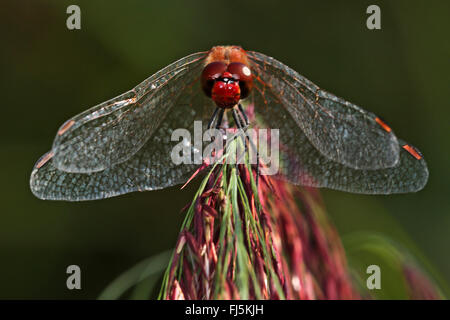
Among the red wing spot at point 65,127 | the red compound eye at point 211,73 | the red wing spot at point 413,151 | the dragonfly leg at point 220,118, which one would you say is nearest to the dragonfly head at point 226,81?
the red compound eye at point 211,73

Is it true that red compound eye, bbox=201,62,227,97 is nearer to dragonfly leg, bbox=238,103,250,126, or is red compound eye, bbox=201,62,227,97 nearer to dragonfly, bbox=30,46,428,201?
dragonfly, bbox=30,46,428,201

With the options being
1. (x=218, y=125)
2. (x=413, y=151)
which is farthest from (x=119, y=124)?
(x=413, y=151)

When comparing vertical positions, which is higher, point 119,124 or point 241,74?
point 241,74

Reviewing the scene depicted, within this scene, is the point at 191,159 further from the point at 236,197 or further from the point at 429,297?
the point at 429,297

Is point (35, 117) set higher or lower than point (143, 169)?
higher

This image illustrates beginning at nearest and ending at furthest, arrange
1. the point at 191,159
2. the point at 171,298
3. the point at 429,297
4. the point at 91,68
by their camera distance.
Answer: the point at 171,298, the point at 429,297, the point at 191,159, the point at 91,68

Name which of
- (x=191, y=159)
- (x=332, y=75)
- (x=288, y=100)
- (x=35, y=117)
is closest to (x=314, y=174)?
(x=288, y=100)

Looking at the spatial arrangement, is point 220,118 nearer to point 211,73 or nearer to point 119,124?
point 211,73
